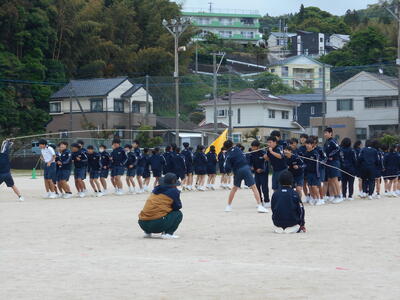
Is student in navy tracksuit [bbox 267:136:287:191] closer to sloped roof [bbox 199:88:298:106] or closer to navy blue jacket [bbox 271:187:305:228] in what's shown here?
navy blue jacket [bbox 271:187:305:228]

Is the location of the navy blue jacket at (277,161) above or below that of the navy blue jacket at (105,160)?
above

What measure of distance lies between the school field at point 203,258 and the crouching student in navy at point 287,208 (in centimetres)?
28

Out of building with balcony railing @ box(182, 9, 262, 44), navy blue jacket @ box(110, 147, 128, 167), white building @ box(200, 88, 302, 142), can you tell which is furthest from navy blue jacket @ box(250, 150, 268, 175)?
building with balcony railing @ box(182, 9, 262, 44)

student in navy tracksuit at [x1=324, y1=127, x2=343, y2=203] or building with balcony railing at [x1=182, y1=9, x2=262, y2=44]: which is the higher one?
building with balcony railing at [x1=182, y1=9, x2=262, y2=44]

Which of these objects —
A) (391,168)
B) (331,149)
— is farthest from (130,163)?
(391,168)

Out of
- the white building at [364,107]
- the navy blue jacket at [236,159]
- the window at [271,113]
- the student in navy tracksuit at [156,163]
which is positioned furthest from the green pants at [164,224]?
the window at [271,113]

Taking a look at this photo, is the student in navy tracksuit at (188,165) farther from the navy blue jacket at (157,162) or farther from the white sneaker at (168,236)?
the white sneaker at (168,236)

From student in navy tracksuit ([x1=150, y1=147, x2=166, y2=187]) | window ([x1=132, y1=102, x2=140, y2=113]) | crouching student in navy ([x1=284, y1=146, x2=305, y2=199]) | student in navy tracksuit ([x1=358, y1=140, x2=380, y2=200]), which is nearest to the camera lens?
crouching student in navy ([x1=284, y1=146, x2=305, y2=199])

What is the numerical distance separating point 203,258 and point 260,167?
8.91 m

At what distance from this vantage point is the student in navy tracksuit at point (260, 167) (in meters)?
19.3

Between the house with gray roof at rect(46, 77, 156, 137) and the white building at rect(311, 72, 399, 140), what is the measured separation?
1476 centimetres

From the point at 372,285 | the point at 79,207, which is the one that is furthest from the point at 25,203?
the point at 372,285

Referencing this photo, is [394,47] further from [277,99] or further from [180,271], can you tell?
[180,271]

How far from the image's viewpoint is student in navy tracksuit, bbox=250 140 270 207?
19328mm
